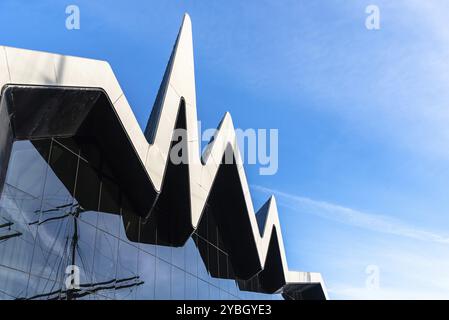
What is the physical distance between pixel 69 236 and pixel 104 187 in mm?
2494

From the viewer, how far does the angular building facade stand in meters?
9.31

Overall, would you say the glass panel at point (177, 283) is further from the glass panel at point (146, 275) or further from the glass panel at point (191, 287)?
the glass panel at point (146, 275)

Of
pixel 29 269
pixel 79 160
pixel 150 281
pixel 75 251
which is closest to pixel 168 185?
pixel 150 281

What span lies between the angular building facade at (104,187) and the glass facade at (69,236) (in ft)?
0.10

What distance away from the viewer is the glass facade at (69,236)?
920 cm

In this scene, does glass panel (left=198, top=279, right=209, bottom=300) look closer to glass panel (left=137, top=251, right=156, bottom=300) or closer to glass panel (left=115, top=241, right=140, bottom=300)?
glass panel (left=137, top=251, right=156, bottom=300)

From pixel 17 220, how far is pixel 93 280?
2881 mm

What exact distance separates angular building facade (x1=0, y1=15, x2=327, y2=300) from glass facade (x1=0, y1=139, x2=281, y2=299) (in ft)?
0.10

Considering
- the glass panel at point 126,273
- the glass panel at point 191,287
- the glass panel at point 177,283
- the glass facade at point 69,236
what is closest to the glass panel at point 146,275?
the glass facade at point 69,236

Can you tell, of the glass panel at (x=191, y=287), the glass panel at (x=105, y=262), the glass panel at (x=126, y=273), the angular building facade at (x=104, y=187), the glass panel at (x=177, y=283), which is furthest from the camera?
the glass panel at (x=191, y=287)

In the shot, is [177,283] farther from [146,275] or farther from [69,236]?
[69,236]

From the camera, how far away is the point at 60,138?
1153 centimetres

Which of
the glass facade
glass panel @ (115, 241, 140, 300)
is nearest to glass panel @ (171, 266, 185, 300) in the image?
the glass facade

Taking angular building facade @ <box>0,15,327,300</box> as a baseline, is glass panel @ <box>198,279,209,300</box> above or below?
below
